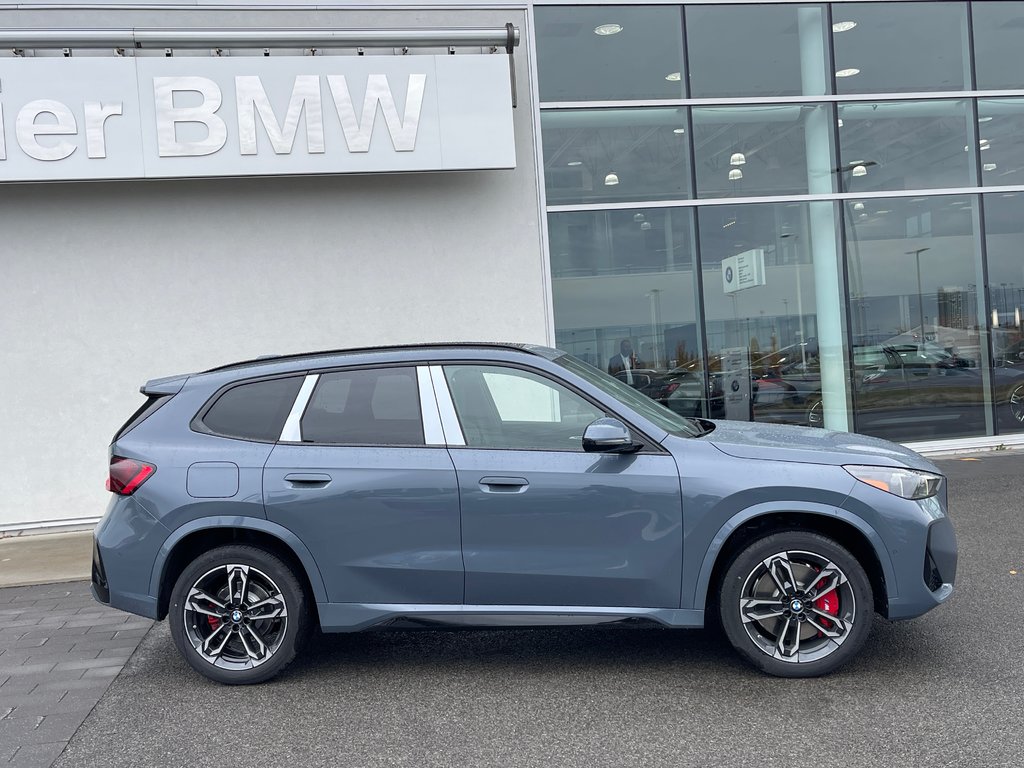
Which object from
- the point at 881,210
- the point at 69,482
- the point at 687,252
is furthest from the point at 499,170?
the point at 69,482

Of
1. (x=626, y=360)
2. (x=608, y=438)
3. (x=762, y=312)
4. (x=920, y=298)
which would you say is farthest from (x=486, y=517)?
(x=920, y=298)

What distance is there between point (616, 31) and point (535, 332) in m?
4.04

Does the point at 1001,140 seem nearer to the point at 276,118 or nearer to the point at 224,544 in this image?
the point at 276,118

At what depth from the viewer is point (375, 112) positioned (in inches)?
388

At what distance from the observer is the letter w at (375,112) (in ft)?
32.2

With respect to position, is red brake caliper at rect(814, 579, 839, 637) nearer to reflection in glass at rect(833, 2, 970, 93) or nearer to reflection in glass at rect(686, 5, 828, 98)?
reflection in glass at rect(686, 5, 828, 98)

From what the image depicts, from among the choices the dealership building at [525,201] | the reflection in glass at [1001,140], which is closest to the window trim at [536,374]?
the dealership building at [525,201]

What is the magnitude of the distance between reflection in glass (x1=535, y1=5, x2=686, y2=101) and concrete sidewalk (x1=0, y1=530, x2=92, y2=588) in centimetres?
735

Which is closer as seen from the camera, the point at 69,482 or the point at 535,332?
the point at 69,482

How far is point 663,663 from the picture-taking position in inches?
187

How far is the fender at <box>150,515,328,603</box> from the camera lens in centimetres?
454

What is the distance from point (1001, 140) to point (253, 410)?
37.9ft

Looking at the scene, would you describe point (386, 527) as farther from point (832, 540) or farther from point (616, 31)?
point (616, 31)

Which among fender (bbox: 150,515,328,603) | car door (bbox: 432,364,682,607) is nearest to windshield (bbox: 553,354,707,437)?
car door (bbox: 432,364,682,607)
